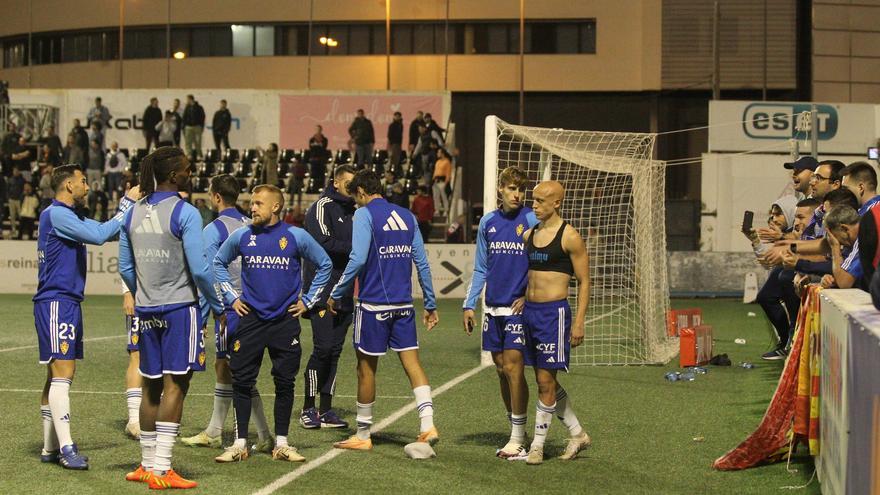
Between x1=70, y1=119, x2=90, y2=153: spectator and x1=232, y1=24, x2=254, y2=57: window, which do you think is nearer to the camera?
x1=70, y1=119, x2=90, y2=153: spectator

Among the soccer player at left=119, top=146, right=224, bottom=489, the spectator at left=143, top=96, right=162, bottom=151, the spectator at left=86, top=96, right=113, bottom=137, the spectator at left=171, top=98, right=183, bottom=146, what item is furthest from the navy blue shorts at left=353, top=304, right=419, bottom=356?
the spectator at left=143, top=96, right=162, bottom=151

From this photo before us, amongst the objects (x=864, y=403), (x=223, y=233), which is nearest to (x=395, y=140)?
(x=223, y=233)

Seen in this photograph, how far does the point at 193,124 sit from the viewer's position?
3559 cm

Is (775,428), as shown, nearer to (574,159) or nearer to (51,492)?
(51,492)

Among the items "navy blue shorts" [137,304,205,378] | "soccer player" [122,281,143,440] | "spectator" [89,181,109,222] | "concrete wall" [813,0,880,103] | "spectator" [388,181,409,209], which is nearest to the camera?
"navy blue shorts" [137,304,205,378]

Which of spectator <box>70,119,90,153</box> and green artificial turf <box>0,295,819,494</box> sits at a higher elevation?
spectator <box>70,119,90,153</box>

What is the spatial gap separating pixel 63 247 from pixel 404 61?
38.5m

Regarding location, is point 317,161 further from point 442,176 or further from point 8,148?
point 8,148

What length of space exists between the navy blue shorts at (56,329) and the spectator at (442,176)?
2346 centimetres

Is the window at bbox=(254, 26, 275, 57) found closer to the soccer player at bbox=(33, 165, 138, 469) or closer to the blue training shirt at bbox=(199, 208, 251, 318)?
the blue training shirt at bbox=(199, 208, 251, 318)

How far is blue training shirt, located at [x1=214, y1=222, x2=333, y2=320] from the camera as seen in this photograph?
8.37m

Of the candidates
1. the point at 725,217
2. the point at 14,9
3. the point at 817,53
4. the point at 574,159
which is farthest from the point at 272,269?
the point at 14,9

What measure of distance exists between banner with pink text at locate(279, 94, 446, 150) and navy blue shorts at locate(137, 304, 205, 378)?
96.3ft

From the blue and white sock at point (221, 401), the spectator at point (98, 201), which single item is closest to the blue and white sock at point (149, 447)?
the blue and white sock at point (221, 401)
